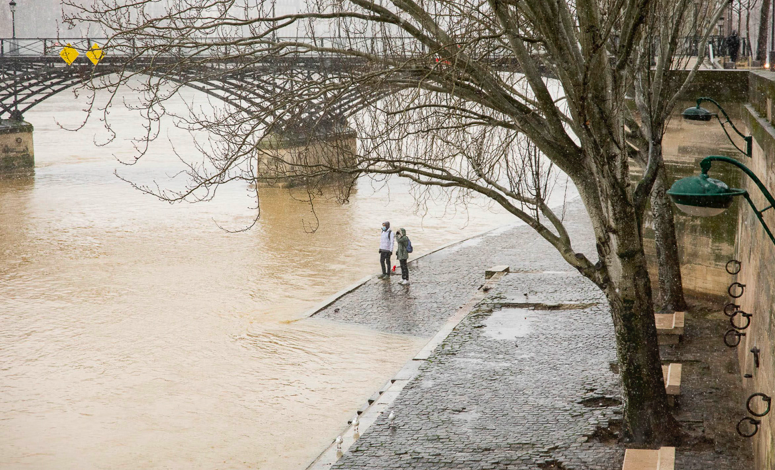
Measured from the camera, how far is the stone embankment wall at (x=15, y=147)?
4288cm

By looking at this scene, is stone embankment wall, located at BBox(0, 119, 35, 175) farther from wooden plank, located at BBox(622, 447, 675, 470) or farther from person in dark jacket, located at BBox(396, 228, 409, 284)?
wooden plank, located at BBox(622, 447, 675, 470)

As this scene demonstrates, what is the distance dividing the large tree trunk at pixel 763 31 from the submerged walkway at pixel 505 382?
619cm

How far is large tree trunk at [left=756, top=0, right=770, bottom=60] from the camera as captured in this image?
1728 centimetres

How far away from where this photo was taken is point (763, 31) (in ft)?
57.7

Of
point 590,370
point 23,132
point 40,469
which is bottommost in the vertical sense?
point 40,469

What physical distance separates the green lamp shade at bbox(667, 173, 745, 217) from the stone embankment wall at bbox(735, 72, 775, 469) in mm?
1853

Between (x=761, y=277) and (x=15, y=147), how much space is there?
1641 inches

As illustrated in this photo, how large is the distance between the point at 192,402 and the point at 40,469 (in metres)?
2.43

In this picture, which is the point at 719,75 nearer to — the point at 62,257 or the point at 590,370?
the point at 590,370

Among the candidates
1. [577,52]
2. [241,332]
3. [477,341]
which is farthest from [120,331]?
[577,52]

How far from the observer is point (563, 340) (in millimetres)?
12578

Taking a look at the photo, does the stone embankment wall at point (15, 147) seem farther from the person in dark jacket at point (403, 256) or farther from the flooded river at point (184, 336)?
the person in dark jacket at point (403, 256)

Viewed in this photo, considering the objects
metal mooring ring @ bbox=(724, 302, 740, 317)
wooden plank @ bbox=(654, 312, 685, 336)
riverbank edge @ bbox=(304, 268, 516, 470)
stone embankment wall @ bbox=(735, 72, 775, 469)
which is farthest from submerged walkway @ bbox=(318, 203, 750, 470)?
metal mooring ring @ bbox=(724, 302, 740, 317)

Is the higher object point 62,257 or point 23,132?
point 23,132
